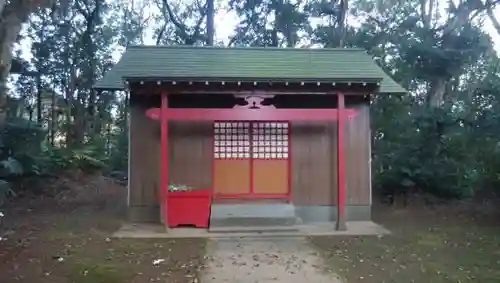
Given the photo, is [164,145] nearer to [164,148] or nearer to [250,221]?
[164,148]

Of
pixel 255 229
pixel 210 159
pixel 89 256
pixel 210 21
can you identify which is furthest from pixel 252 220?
pixel 210 21

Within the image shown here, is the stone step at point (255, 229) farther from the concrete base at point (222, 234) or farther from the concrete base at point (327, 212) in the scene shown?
the concrete base at point (327, 212)

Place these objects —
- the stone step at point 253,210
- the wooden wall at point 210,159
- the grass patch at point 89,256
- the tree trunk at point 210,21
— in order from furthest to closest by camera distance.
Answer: the tree trunk at point 210,21, the wooden wall at point 210,159, the stone step at point 253,210, the grass patch at point 89,256

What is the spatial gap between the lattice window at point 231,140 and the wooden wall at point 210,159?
0.19 m

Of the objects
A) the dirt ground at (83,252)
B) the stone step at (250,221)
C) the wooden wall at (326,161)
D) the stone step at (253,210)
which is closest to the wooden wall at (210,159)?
the wooden wall at (326,161)

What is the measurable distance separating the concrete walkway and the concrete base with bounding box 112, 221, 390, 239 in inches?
16.1

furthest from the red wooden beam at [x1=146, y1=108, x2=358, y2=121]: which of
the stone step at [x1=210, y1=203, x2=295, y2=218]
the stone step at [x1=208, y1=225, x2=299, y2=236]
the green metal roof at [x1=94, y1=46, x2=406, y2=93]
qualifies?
the stone step at [x1=208, y1=225, x2=299, y2=236]

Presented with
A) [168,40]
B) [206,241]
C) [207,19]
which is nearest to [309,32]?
[207,19]

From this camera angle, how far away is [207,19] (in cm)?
2141

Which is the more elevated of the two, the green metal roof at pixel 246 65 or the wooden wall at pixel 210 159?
the green metal roof at pixel 246 65

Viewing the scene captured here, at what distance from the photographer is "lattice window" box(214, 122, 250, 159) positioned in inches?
405

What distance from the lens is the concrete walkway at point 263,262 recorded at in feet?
19.0

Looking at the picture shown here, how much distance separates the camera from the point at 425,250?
7.22 meters

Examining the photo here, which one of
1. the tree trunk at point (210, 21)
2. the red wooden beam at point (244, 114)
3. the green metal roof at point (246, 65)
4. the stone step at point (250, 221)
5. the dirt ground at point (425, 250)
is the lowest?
the dirt ground at point (425, 250)
